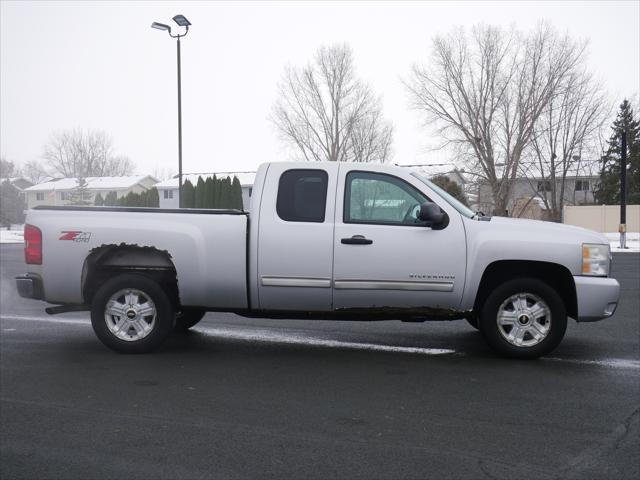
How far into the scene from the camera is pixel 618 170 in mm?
57844

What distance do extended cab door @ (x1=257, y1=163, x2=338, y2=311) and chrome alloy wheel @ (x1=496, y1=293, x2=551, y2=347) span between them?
68.2 inches

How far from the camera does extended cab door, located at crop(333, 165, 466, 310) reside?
637cm

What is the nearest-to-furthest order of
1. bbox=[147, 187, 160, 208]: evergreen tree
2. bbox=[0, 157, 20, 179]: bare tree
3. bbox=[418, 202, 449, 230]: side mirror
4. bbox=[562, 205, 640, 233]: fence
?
bbox=[418, 202, 449, 230]: side mirror
bbox=[147, 187, 160, 208]: evergreen tree
bbox=[562, 205, 640, 233]: fence
bbox=[0, 157, 20, 179]: bare tree

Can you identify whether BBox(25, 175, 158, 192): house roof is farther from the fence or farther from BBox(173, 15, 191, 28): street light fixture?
BBox(173, 15, 191, 28): street light fixture

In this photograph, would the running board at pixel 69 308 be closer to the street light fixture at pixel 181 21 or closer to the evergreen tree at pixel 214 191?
the street light fixture at pixel 181 21

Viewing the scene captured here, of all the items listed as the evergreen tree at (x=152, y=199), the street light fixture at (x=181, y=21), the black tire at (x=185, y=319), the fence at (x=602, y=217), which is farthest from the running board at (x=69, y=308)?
the fence at (x=602, y=217)

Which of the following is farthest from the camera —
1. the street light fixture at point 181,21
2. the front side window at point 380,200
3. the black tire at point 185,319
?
the street light fixture at point 181,21

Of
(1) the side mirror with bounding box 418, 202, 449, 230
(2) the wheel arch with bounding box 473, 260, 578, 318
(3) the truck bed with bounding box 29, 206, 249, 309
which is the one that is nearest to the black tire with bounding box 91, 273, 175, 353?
(3) the truck bed with bounding box 29, 206, 249, 309

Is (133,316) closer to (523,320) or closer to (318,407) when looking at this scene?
(318,407)

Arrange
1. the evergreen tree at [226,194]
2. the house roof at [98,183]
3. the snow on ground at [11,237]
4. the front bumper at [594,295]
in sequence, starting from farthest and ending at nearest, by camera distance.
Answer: the house roof at [98,183], the snow on ground at [11,237], the evergreen tree at [226,194], the front bumper at [594,295]

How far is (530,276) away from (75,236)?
15.3 feet

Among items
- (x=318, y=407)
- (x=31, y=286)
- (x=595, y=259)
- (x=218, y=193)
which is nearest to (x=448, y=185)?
(x=218, y=193)

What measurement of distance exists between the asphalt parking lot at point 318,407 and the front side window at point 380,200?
4.63 ft

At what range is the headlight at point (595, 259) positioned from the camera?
6.41m
